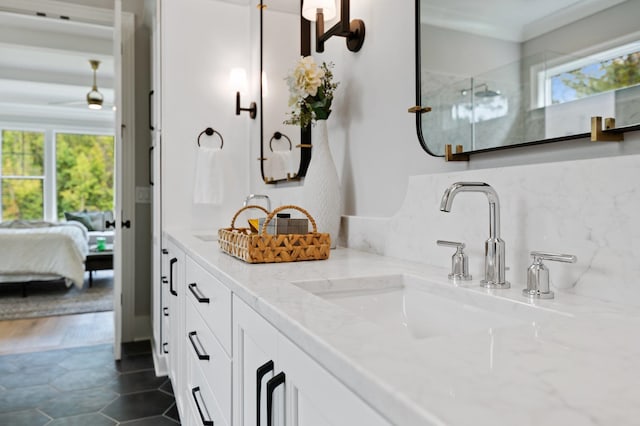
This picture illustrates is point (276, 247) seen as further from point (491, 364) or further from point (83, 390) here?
point (83, 390)

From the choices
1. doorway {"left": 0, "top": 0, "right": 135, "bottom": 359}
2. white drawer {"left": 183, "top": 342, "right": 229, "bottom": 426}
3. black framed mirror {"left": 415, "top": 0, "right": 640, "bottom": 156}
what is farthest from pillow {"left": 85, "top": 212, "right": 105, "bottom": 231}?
black framed mirror {"left": 415, "top": 0, "right": 640, "bottom": 156}

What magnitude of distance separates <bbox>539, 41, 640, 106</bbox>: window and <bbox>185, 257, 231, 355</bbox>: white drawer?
78cm

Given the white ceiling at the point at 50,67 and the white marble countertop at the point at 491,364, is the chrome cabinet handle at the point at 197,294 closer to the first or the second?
the white marble countertop at the point at 491,364

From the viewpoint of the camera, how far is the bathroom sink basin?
86cm

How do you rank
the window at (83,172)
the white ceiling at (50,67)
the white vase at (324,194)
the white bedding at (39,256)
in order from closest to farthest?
the white vase at (324,194), the white ceiling at (50,67), the white bedding at (39,256), the window at (83,172)

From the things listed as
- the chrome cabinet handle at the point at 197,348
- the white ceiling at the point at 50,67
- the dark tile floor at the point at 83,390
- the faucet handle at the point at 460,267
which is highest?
the white ceiling at the point at 50,67

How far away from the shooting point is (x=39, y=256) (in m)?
4.88

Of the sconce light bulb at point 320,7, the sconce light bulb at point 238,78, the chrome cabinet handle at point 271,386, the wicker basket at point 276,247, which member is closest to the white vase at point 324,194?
the wicker basket at point 276,247

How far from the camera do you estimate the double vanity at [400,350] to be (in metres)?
0.39

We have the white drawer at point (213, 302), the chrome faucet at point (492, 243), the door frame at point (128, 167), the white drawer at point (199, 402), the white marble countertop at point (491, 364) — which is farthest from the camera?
the door frame at point (128, 167)

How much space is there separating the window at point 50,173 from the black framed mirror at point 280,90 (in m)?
6.56

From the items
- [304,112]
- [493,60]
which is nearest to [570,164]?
[493,60]

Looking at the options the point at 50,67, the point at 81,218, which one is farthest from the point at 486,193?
the point at 81,218

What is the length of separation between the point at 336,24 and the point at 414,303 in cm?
111
